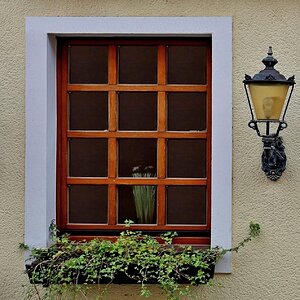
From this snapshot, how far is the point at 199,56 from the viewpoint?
16.7 feet

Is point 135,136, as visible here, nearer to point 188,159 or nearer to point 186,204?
point 188,159

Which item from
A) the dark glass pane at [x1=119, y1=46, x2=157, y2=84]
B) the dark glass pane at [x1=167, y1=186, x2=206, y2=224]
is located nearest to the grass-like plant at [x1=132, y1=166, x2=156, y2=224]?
the dark glass pane at [x1=167, y1=186, x2=206, y2=224]

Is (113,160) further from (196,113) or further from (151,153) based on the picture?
(196,113)

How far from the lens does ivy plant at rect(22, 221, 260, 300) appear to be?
4.67 meters

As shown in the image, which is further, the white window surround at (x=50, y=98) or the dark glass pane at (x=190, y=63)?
the dark glass pane at (x=190, y=63)

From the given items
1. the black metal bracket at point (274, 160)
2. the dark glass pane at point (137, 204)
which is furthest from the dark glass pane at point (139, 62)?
the black metal bracket at point (274, 160)

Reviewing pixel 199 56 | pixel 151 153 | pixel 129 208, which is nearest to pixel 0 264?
pixel 129 208

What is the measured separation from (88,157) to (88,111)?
1.07ft

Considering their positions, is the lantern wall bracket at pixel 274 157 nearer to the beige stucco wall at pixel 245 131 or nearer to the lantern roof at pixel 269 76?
the beige stucco wall at pixel 245 131

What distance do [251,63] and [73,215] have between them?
5.37 ft

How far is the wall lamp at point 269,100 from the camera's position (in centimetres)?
455

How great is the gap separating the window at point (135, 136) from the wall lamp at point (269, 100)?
0.46 meters

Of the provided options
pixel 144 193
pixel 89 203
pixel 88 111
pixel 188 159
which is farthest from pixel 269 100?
pixel 89 203

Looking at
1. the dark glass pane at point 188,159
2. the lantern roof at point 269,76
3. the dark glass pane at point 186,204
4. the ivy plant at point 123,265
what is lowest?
the ivy plant at point 123,265
